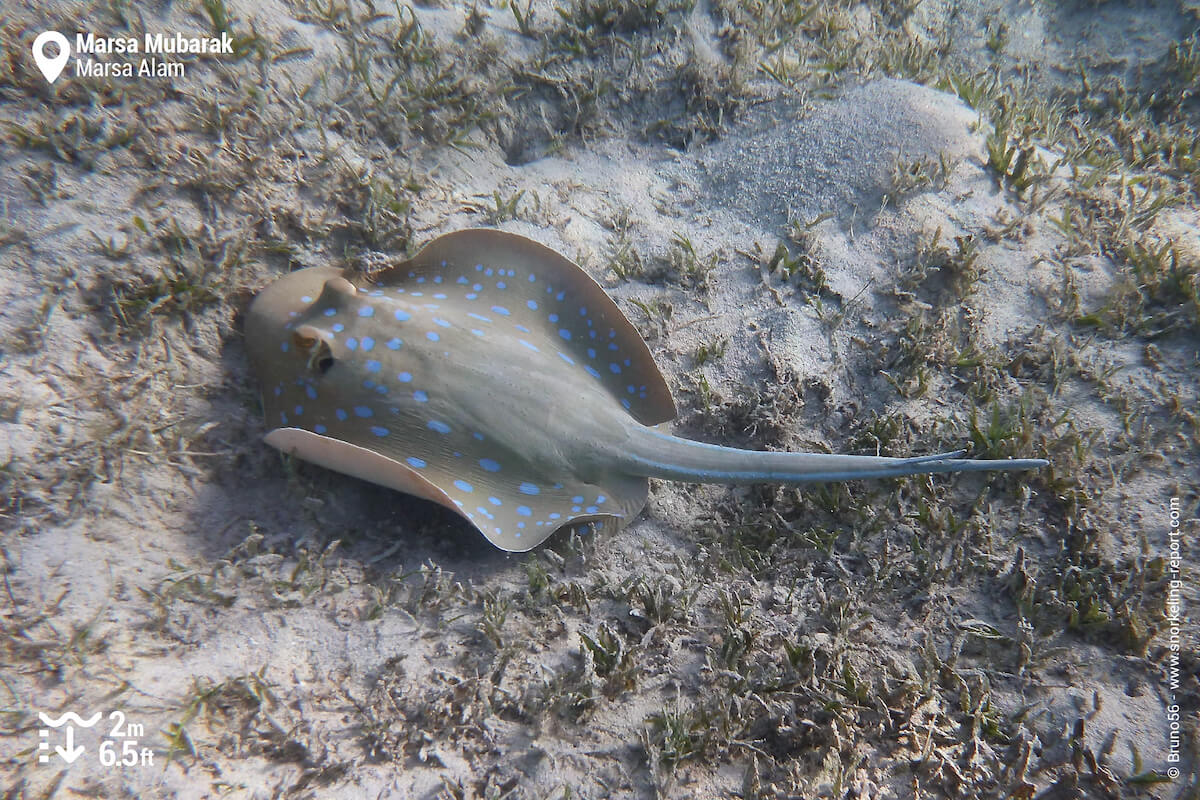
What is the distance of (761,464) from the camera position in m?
3.16

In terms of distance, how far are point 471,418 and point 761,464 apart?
1.61 metres

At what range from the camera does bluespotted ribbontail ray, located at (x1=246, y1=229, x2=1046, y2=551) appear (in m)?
3.11

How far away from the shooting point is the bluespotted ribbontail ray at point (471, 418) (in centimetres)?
311

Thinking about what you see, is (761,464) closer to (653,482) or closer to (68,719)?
(653,482)

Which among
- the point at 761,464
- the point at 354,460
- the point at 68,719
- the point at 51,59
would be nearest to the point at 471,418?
the point at 354,460

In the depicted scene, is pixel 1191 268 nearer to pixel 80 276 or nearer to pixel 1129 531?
pixel 1129 531

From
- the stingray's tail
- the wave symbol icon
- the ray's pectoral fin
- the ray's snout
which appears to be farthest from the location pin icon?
the stingray's tail

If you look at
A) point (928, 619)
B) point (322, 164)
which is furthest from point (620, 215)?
point (928, 619)

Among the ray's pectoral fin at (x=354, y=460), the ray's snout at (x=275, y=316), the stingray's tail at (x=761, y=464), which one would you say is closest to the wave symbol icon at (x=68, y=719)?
the ray's pectoral fin at (x=354, y=460)

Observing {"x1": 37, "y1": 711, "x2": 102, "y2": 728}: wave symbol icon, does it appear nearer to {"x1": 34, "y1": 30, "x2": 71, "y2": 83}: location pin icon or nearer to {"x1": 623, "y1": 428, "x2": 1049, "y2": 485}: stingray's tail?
{"x1": 623, "y1": 428, "x2": 1049, "y2": 485}: stingray's tail

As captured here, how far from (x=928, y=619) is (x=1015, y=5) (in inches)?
324

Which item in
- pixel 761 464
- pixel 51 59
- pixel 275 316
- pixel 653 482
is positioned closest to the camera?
pixel 761 464

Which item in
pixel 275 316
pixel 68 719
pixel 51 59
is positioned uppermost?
pixel 51 59

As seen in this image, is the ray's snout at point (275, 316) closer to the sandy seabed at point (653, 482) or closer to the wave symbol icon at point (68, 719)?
the sandy seabed at point (653, 482)
